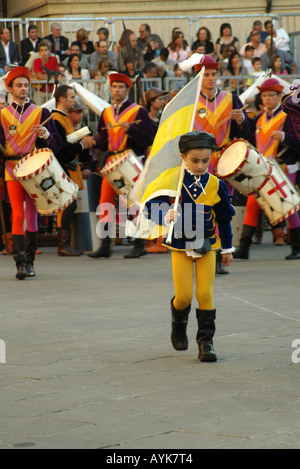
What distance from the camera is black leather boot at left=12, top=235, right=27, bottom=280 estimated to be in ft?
31.7

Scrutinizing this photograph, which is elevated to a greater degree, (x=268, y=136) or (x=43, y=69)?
(x=43, y=69)

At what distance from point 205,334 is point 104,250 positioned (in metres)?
5.95

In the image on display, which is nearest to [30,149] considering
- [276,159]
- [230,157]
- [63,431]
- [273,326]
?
[230,157]

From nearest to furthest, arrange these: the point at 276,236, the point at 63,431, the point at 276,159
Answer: the point at 63,431 → the point at 276,159 → the point at 276,236

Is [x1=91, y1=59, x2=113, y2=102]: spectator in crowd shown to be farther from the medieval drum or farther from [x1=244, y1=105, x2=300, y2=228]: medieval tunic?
the medieval drum

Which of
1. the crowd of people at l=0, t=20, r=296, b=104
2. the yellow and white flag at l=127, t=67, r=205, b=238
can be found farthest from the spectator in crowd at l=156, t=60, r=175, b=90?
the yellow and white flag at l=127, t=67, r=205, b=238

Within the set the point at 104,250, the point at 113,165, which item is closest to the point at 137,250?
the point at 104,250

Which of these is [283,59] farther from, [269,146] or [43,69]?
[269,146]

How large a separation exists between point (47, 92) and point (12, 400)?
33.0 feet

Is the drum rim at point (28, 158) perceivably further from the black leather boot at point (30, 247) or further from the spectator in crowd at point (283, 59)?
Answer: the spectator in crowd at point (283, 59)

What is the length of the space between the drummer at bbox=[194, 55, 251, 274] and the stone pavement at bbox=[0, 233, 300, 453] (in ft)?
5.05

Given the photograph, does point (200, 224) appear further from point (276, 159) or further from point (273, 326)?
point (276, 159)

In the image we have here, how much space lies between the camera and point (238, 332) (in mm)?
6605

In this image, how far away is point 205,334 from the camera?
577 centimetres
